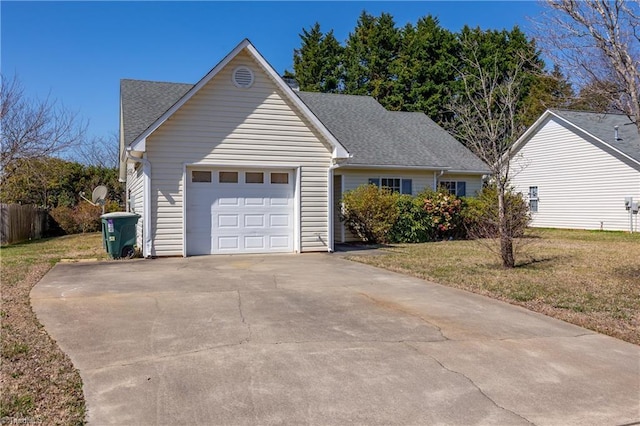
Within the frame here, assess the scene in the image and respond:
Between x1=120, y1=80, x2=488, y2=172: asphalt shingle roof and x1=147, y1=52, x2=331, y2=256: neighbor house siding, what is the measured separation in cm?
135

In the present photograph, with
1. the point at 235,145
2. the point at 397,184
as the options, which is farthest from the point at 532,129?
the point at 235,145

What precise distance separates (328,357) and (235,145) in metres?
9.19

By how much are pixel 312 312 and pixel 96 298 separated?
3408 millimetres

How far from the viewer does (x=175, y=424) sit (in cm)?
354

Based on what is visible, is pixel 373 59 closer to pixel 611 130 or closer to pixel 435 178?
pixel 611 130

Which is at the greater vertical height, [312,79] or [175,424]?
[312,79]

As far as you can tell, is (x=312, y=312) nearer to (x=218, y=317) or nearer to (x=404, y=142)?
(x=218, y=317)

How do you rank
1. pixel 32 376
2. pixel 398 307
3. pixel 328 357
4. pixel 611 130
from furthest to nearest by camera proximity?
pixel 611 130 → pixel 398 307 → pixel 328 357 → pixel 32 376

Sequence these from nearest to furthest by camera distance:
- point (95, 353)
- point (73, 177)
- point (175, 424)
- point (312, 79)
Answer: point (175, 424), point (95, 353), point (73, 177), point (312, 79)

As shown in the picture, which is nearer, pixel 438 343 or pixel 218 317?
pixel 438 343

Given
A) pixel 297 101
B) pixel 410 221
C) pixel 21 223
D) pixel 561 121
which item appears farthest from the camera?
pixel 561 121

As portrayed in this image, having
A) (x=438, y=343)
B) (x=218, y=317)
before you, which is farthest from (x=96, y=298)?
(x=438, y=343)

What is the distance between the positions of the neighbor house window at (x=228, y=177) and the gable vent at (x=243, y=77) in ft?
7.68

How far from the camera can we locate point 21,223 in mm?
20500
